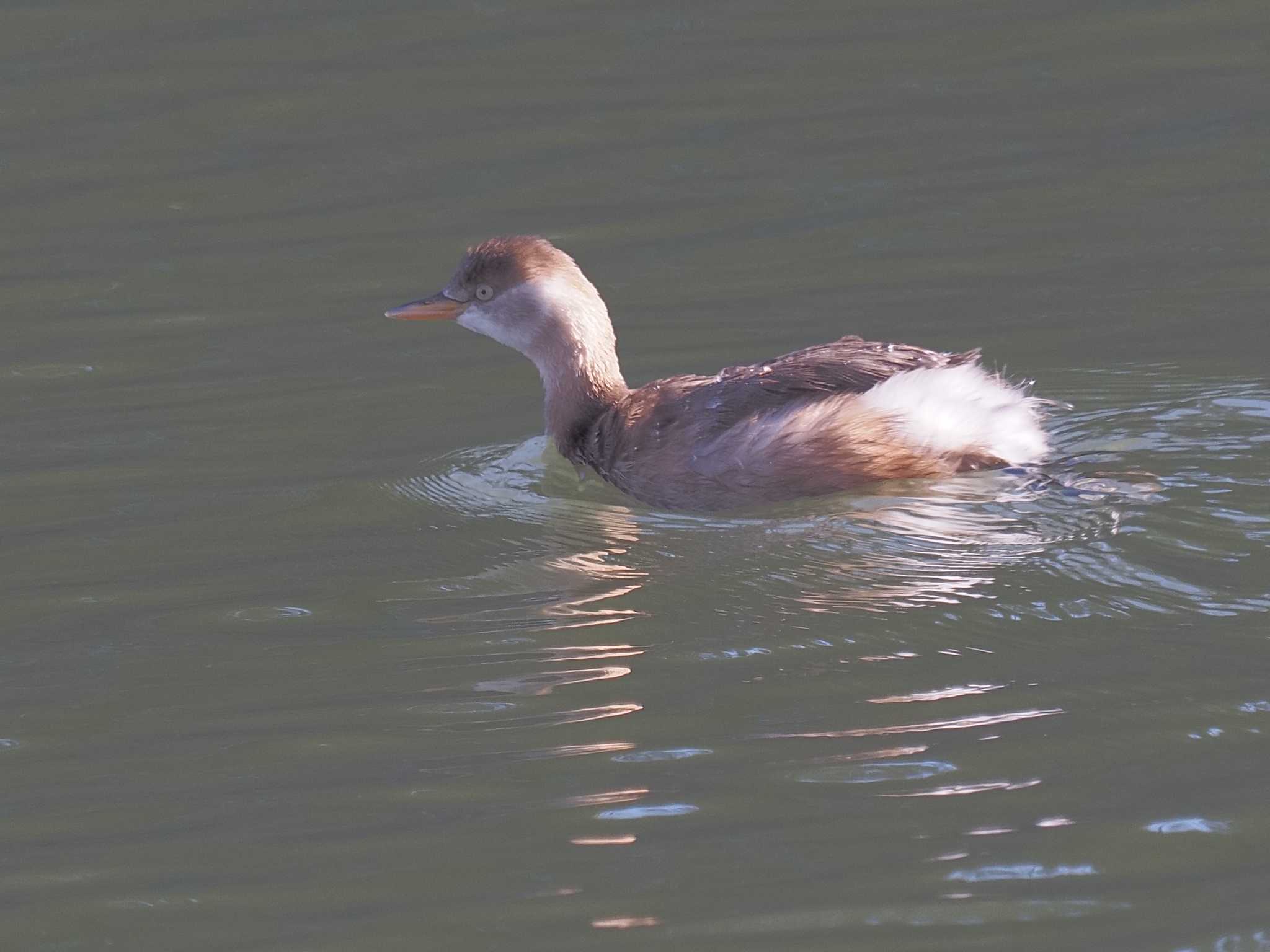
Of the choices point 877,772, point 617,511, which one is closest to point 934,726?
point 877,772

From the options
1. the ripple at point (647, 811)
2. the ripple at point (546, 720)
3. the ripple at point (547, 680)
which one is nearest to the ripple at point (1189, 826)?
the ripple at point (647, 811)

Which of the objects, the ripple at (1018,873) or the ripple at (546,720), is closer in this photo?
the ripple at (1018,873)

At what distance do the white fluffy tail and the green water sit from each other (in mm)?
164

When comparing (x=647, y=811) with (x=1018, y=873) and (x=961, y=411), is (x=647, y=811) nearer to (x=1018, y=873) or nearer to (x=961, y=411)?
(x=1018, y=873)

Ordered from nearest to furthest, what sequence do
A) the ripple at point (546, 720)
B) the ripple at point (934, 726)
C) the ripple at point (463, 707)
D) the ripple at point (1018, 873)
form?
the ripple at point (1018, 873), the ripple at point (934, 726), the ripple at point (546, 720), the ripple at point (463, 707)

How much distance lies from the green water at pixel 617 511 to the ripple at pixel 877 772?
1 cm

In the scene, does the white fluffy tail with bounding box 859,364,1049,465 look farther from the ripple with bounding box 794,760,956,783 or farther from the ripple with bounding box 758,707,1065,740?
the ripple with bounding box 794,760,956,783

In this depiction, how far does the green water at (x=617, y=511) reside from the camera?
13.3ft

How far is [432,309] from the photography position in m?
7.89

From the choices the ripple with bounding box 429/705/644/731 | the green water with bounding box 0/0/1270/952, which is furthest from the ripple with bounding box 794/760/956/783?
the ripple with bounding box 429/705/644/731

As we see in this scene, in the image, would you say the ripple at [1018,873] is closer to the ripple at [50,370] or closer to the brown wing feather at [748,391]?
the brown wing feather at [748,391]

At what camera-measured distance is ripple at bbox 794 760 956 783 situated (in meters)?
4.29

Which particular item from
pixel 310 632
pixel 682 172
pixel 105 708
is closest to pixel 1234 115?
pixel 682 172

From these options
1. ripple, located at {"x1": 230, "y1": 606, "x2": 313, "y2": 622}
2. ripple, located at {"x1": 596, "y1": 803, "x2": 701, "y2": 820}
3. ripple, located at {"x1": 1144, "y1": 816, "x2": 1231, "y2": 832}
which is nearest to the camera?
ripple, located at {"x1": 1144, "y1": 816, "x2": 1231, "y2": 832}
